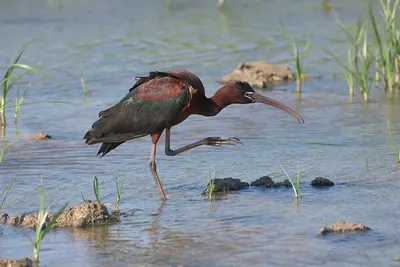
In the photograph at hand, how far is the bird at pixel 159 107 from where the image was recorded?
7.69m

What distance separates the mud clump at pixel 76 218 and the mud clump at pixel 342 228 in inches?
60.4

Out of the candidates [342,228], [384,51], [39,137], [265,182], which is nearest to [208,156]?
[265,182]

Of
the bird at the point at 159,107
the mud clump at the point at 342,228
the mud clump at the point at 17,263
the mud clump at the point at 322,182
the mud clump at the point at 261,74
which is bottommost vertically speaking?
the mud clump at the point at 17,263

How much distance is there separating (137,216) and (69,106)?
469cm

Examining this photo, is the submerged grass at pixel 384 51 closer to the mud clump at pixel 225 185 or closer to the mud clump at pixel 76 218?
the mud clump at pixel 225 185

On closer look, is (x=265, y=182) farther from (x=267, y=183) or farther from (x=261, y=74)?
(x=261, y=74)

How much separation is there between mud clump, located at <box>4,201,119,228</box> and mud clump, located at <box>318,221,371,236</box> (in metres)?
1.54

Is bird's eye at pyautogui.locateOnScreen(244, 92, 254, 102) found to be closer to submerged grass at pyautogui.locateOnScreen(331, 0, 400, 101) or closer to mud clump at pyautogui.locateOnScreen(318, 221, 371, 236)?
mud clump at pyautogui.locateOnScreen(318, 221, 371, 236)

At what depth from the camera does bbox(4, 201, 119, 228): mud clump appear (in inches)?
259

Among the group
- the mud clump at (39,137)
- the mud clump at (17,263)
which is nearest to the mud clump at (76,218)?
the mud clump at (17,263)

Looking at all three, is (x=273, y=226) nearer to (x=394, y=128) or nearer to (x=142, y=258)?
(x=142, y=258)

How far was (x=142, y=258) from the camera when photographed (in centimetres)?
580

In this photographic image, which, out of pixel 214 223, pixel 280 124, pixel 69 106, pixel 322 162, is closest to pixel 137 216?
pixel 214 223

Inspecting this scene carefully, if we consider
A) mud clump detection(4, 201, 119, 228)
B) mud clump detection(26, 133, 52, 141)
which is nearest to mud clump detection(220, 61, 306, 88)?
mud clump detection(26, 133, 52, 141)
